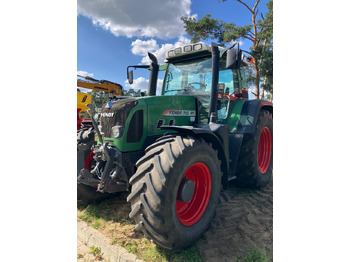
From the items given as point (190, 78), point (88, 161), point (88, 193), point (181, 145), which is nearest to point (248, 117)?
point (190, 78)

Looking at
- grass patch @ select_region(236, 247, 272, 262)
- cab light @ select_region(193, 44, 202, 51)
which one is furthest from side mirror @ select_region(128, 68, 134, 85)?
grass patch @ select_region(236, 247, 272, 262)

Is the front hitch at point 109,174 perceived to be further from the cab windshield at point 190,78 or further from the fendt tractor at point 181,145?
the cab windshield at point 190,78

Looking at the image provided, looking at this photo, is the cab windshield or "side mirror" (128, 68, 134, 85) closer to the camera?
the cab windshield

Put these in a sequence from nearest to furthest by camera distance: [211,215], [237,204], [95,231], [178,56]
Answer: [211,215], [95,231], [237,204], [178,56]

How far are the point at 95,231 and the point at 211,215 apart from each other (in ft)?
4.47

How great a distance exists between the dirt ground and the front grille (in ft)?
3.66

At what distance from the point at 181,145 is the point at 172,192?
0.44 m

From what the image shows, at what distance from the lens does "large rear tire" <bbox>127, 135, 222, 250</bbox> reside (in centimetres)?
187

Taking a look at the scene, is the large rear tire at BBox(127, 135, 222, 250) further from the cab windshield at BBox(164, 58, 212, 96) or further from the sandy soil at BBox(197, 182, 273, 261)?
the cab windshield at BBox(164, 58, 212, 96)

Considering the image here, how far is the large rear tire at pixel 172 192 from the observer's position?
1867mm

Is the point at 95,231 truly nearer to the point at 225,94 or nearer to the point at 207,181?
the point at 207,181

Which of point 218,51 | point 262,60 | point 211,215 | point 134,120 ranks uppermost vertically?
point 218,51

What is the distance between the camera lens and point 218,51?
2934mm

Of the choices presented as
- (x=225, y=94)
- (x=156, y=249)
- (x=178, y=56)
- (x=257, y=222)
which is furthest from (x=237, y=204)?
(x=178, y=56)
